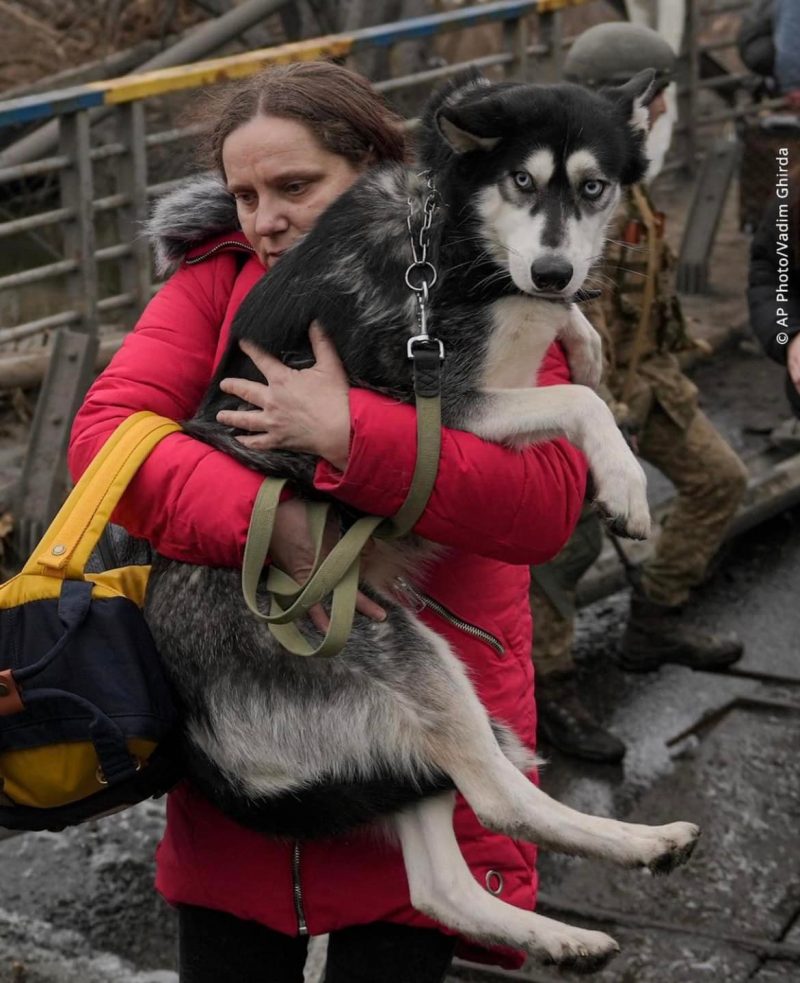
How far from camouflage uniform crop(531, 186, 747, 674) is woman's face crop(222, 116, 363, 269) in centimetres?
218

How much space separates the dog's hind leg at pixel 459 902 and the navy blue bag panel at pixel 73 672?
18.9 inches

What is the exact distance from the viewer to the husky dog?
2.37 m

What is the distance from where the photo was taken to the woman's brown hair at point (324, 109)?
2.47 metres

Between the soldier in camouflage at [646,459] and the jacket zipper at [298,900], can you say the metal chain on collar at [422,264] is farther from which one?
the soldier in camouflage at [646,459]

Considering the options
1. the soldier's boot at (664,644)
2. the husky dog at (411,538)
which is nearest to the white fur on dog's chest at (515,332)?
the husky dog at (411,538)

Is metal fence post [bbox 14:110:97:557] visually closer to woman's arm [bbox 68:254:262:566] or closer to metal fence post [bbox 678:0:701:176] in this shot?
woman's arm [bbox 68:254:262:566]

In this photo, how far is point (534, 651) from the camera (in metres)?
4.90

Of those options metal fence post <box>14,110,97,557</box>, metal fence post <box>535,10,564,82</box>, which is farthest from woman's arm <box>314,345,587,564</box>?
metal fence post <box>535,10,564,82</box>

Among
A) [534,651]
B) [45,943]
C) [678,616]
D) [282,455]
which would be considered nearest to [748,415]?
[678,616]

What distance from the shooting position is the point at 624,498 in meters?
2.46

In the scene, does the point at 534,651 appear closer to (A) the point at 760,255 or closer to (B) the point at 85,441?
(A) the point at 760,255

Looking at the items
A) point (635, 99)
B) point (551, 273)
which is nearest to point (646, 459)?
point (635, 99)

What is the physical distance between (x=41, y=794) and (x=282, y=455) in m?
0.66

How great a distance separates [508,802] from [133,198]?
15.4 ft
